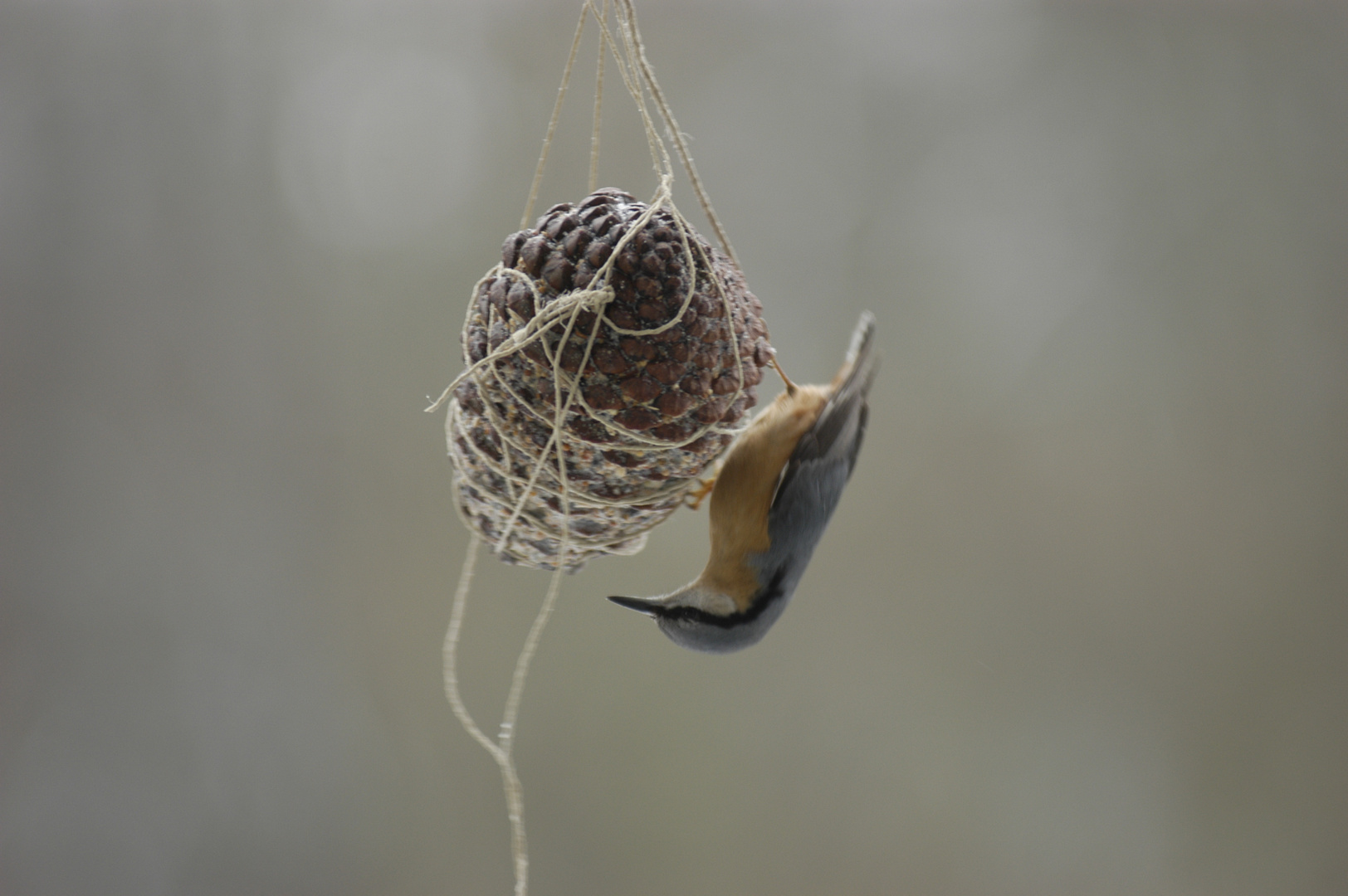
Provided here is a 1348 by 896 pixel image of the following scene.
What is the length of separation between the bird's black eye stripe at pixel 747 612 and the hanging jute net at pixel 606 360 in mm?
131

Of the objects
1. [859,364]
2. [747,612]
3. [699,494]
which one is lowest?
[747,612]

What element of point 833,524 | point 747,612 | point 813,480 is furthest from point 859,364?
point 833,524

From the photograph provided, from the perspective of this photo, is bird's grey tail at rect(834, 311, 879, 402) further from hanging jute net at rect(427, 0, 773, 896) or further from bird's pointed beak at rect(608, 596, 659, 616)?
bird's pointed beak at rect(608, 596, 659, 616)

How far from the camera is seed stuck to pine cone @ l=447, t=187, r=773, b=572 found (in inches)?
26.3

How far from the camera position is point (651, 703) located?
75.0 inches

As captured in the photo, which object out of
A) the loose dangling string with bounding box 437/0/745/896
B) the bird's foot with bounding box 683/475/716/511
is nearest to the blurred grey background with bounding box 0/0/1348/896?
the bird's foot with bounding box 683/475/716/511

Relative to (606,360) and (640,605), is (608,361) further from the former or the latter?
(640,605)

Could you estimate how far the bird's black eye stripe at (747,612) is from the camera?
0.83m

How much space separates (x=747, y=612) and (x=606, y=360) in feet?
0.97

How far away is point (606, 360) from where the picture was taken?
2.19 feet

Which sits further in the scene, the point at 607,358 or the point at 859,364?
the point at 859,364

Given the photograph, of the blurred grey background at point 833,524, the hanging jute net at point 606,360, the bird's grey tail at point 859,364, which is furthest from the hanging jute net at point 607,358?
the blurred grey background at point 833,524

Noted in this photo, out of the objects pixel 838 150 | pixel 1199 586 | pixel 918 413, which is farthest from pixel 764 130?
pixel 1199 586

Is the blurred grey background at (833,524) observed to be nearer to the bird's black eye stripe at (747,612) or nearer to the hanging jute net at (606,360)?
the bird's black eye stripe at (747,612)
